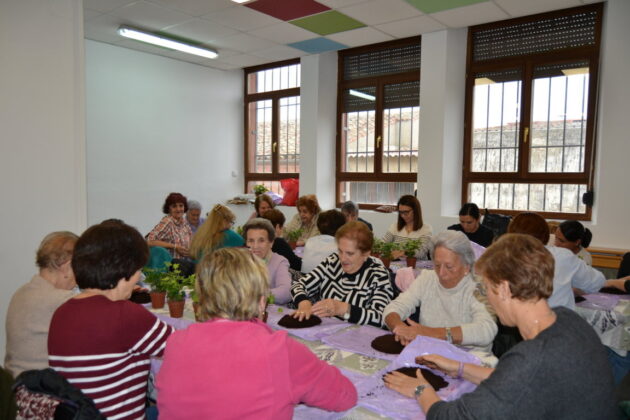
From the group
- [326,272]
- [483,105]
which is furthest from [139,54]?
[326,272]

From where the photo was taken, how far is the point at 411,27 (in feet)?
18.2

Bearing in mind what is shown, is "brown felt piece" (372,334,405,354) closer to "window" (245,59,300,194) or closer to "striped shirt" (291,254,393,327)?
"striped shirt" (291,254,393,327)

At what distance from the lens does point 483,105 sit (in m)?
5.90

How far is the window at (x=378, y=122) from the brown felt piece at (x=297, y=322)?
4.56 metres

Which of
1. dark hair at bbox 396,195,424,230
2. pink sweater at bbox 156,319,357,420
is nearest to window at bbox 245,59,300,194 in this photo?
dark hair at bbox 396,195,424,230

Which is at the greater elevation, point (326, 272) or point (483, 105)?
point (483, 105)

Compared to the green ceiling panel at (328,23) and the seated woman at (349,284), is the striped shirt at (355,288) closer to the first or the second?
the seated woman at (349,284)

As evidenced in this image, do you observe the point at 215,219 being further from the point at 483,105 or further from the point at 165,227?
the point at 483,105

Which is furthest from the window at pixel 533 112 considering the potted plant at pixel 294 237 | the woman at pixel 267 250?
the woman at pixel 267 250

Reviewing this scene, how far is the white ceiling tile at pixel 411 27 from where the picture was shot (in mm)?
5300

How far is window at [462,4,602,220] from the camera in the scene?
5156 mm

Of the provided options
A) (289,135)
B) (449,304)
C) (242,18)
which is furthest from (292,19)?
(449,304)

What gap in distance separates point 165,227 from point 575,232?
3738 millimetres

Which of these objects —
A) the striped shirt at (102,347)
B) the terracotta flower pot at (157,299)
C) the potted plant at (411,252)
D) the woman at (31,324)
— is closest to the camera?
the striped shirt at (102,347)
